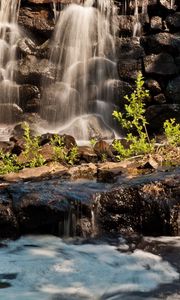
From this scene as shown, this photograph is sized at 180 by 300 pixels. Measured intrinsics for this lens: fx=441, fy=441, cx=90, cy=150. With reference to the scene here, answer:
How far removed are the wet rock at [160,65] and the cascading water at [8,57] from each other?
440cm

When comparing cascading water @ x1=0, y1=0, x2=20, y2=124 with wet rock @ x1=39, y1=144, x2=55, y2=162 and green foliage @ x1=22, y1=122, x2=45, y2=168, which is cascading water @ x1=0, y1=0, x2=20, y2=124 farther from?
green foliage @ x1=22, y1=122, x2=45, y2=168

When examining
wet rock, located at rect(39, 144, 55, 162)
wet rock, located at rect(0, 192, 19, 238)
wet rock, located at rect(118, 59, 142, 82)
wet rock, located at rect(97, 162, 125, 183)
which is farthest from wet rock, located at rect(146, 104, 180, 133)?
wet rock, located at rect(0, 192, 19, 238)

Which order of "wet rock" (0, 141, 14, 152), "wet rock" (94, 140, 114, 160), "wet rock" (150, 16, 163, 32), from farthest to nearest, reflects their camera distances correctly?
"wet rock" (150, 16, 163, 32) → "wet rock" (0, 141, 14, 152) → "wet rock" (94, 140, 114, 160)

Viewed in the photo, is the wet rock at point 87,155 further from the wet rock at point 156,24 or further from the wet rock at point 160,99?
the wet rock at point 156,24

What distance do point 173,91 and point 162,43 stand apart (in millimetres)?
2047

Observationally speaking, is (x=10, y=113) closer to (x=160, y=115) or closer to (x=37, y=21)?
(x=37, y=21)

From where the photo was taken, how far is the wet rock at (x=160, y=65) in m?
13.6

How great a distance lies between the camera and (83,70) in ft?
48.8

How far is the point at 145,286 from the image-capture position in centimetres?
371

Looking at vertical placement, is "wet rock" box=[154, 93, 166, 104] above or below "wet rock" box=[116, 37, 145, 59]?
below

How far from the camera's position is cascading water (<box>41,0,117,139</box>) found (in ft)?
45.4

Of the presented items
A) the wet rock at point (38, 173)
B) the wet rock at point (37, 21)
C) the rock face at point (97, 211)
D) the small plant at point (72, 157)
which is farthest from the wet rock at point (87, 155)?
the wet rock at point (37, 21)

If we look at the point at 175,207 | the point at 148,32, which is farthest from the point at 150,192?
the point at 148,32

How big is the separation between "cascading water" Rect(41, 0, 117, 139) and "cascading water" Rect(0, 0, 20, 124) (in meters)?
1.09
